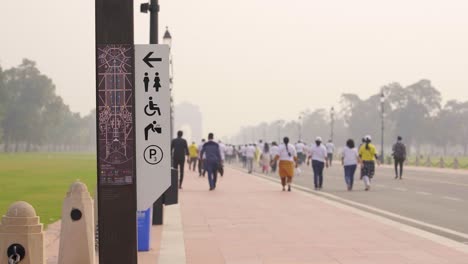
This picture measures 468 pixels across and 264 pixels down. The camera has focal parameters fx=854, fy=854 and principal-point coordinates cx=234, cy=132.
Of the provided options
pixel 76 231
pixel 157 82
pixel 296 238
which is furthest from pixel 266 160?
pixel 157 82

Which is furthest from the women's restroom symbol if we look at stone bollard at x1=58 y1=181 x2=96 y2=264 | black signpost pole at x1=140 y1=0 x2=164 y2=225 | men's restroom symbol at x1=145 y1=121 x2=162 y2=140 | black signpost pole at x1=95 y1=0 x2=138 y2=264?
black signpost pole at x1=140 y1=0 x2=164 y2=225

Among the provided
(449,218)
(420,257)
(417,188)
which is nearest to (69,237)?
(420,257)

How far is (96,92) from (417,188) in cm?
2288

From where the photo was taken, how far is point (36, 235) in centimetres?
811

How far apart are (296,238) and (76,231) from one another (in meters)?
4.23

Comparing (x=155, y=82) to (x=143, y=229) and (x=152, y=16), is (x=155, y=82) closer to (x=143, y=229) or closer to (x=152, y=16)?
(x=143, y=229)

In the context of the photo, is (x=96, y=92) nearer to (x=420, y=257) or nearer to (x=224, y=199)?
(x=420, y=257)

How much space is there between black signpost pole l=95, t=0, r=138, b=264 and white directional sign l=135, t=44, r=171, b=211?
0.83m

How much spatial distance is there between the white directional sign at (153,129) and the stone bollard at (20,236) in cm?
104

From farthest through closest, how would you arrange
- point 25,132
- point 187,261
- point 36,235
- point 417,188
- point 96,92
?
point 25,132, point 417,188, point 187,261, point 36,235, point 96,92

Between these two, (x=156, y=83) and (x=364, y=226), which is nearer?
(x=156, y=83)

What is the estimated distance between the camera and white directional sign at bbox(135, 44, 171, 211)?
320 inches

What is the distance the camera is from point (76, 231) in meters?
9.44

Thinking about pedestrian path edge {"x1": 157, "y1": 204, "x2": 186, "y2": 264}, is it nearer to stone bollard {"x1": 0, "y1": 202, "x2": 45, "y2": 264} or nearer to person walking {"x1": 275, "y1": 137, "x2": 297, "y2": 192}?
stone bollard {"x1": 0, "y1": 202, "x2": 45, "y2": 264}
